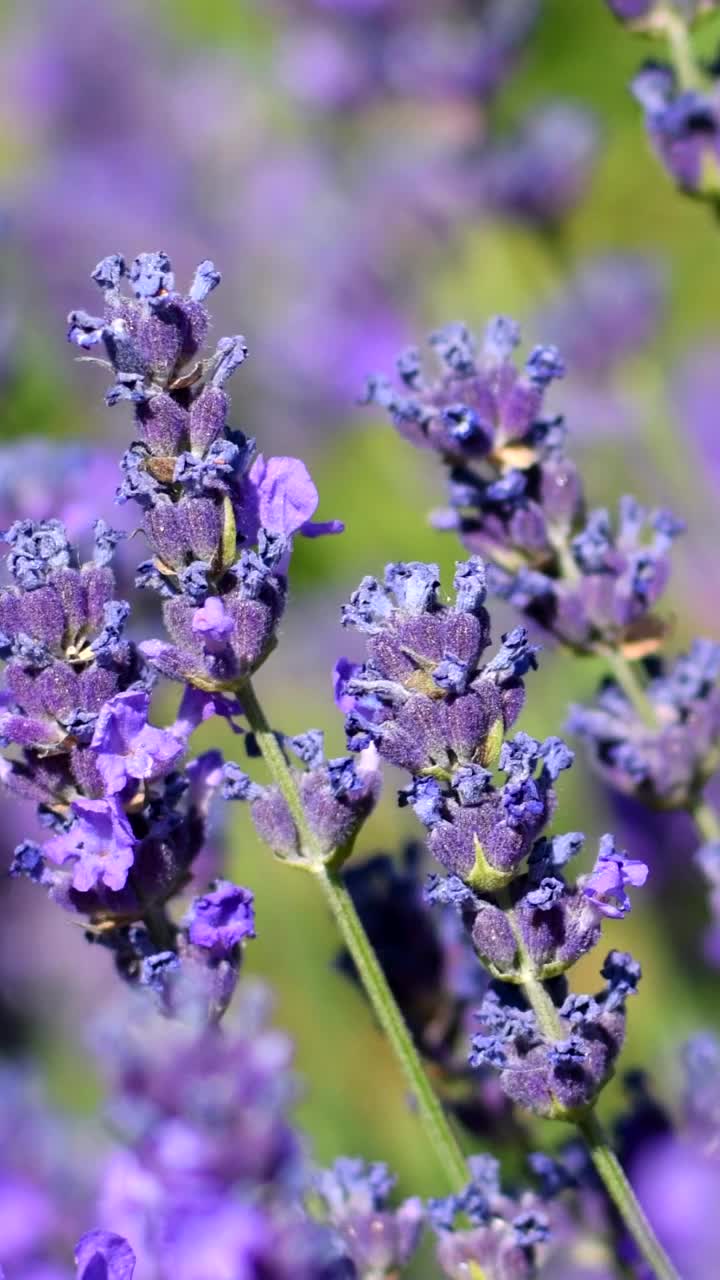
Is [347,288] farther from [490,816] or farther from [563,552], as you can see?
[490,816]

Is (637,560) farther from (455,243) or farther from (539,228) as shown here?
(455,243)

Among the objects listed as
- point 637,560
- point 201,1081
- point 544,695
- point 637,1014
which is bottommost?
point 201,1081

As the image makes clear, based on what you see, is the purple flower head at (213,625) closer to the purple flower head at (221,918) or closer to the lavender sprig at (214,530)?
the lavender sprig at (214,530)

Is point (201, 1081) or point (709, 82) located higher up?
point (709, 82)

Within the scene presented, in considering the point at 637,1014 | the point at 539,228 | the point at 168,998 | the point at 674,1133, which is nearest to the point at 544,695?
the point at 637,1014

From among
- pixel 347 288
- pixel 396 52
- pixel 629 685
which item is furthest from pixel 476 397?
pixel 347 288

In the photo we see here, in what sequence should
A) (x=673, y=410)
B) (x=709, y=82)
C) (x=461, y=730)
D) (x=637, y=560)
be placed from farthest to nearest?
(x=673, y=410)
(x=709, y=82)
(x=637, y=560)
(x=461, y=730)

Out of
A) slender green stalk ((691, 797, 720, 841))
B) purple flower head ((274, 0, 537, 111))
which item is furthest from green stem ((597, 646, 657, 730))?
purple flower head ((274, 0, 537, 111))

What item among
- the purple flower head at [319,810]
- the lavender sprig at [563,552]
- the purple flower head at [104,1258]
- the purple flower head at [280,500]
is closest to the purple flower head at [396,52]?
the lavender sprig at [563,552]
